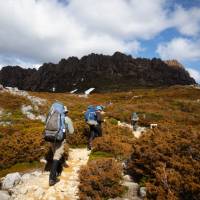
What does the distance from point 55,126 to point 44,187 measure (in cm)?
190

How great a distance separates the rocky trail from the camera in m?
11.0

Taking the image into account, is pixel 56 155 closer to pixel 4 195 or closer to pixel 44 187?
pixel 44 187


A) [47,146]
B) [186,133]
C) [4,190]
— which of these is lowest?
[4,190]

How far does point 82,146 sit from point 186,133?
7225 mm

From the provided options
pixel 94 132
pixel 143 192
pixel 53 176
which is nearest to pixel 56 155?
pixel 53 176

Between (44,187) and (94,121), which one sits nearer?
(44,187)

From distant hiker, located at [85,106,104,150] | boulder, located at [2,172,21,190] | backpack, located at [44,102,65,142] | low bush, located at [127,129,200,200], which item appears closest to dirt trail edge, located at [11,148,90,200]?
boulder, located at [2,172,21,190]

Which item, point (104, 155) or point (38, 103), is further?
point (38, 103)

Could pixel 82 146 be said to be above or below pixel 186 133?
below

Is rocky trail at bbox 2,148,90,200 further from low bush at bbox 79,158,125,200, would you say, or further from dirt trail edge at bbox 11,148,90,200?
low bush at bbox 79,158,125,200

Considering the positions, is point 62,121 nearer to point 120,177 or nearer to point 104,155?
point 120,177

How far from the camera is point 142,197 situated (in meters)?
10.5

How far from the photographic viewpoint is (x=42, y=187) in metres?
11.5

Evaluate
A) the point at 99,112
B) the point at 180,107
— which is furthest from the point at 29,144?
the point at 180,107
